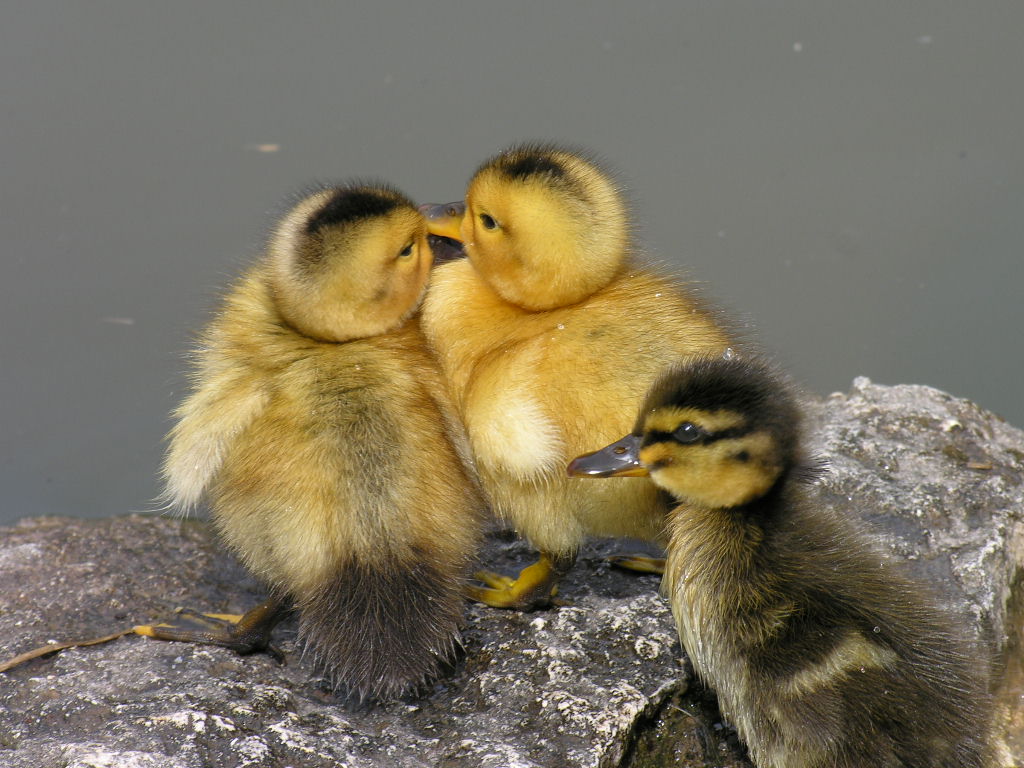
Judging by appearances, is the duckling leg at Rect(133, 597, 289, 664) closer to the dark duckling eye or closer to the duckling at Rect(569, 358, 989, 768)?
the duckling at Rect(569, 358, 989, 768)

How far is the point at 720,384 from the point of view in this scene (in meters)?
1.78

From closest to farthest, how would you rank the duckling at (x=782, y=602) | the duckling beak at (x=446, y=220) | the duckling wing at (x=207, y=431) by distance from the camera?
the duckling at (x=782, y=602)
the duckling wing at (x=207, y=431)
the duckling beak at (x=446, y=220)

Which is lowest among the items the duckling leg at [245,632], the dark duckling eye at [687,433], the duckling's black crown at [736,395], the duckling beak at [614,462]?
the duckling leg at [245,632]

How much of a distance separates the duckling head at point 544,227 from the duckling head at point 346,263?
0.14 m

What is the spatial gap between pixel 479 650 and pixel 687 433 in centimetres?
55

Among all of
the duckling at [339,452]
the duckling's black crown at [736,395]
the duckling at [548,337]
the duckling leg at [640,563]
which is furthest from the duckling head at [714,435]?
the duckling leg at [640,563]

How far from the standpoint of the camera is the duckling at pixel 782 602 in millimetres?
1667

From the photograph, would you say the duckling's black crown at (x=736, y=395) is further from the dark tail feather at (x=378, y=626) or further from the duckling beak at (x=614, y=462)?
the dark tail feather at (x=378, y=626)

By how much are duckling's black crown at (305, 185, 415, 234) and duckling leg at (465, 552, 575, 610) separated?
694 millimetres

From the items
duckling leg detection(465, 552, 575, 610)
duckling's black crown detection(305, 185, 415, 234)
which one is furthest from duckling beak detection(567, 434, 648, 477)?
duckling's black crown detection(305, 185, 415, 234)

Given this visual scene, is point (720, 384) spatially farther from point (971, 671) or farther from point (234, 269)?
point (234, 269)

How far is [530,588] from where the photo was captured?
7.00ft

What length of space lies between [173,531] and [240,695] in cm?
92

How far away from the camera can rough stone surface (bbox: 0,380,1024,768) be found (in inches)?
67.0
